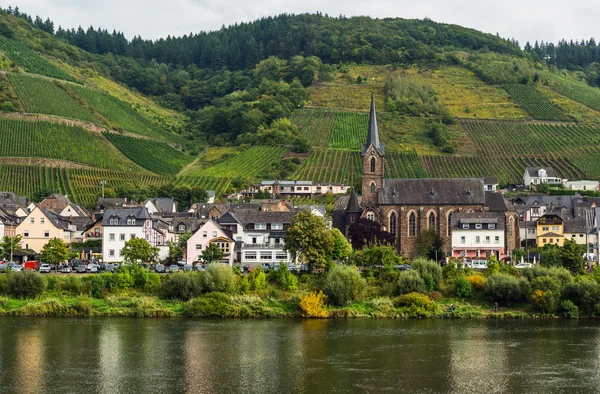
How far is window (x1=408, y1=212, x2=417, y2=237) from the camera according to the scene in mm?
101438

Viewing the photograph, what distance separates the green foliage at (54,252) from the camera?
3396 inches

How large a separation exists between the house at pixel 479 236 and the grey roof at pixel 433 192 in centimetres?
390

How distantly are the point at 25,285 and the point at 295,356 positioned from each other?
28.8 meters

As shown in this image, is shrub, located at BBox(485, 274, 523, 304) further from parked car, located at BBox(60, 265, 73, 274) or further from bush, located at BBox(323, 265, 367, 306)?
parked car, located at BBox(60, 265, 73, 274)

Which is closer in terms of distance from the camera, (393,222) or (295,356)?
(295,356)

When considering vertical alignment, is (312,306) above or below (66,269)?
below

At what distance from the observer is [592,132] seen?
575 feet

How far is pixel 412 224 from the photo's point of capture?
102 m

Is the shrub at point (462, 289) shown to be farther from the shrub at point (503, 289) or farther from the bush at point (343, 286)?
the bush at point (343, 286)

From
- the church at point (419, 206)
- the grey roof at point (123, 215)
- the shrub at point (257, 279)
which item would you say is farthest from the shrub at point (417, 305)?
the grey roof at point (123, 215)

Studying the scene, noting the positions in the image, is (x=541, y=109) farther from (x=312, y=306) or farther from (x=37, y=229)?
(x=312, y=306)

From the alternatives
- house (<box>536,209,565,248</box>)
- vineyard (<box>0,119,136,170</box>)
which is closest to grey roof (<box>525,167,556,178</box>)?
house (<box>536,209,565,248</box>)

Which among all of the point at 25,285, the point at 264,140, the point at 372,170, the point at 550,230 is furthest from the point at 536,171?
the point at 25,285

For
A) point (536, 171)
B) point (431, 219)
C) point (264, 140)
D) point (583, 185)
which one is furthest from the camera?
point (264, 140)
